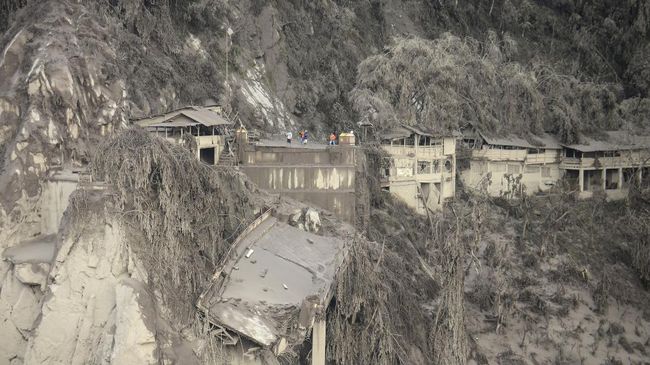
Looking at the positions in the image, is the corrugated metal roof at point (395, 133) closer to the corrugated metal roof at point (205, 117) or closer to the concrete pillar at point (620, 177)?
the corrugated metal roof at point (205, 117)

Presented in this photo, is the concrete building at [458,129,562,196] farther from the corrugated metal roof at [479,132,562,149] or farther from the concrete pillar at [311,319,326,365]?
the concrete pillar at [311,319,326,365]

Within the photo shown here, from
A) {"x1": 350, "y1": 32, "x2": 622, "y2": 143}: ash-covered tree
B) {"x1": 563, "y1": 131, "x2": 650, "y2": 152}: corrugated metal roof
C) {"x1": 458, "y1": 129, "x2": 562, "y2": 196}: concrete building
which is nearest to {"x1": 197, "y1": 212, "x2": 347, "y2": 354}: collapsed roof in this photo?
{"x1": 350, "y1": 32, "x2": 622, "y2": 143}: ash-covered tree

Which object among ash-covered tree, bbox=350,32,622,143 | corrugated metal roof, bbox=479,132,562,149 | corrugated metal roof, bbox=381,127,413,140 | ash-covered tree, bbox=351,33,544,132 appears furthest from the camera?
corrugated metal roof, bbox=479,132,562,149

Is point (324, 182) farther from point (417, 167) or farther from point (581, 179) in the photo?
point (581, 179)

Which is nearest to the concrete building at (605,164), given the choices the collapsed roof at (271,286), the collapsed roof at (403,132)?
the collapsed roof at (403,132)

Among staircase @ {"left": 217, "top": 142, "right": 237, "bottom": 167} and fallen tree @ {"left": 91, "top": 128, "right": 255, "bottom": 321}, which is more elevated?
staircase @ {"left": 217, "top": 142, "right": 237, "bottom": 167}

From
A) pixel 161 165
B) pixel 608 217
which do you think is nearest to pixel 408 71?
pixel 608 217
